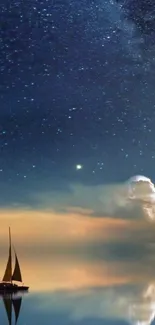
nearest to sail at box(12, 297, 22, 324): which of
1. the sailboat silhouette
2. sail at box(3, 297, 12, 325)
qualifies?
the sailboat silhouette

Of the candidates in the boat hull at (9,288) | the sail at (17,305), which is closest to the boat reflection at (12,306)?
the sail at (17,305)

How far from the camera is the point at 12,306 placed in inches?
3000

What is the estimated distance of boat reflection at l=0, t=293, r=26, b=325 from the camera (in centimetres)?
6706

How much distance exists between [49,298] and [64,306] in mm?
10694

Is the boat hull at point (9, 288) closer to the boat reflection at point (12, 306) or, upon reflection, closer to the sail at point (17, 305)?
the boat reflection at point (12, 306)

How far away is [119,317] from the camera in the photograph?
6619 centimetres

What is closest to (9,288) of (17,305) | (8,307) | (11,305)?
(17,305)

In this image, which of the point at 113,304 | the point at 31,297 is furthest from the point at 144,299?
the point at 31,297

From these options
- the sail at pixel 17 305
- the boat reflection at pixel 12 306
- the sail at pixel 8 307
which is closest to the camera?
the boat reflection at pixel 12 306

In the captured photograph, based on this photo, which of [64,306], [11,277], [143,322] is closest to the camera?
[143,322]

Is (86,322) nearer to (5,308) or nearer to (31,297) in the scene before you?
(5,308)

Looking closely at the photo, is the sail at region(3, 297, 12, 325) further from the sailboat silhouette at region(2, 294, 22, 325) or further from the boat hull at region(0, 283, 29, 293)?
the boat hull at region(0, 283, 29, 293)

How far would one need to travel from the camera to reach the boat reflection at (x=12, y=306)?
67.1m

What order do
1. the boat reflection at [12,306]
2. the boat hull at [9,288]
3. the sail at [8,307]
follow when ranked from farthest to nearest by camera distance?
1. the boat hull at [9,288]
2. the sail at [8,307]
3. the boat reflection at [12,306]
